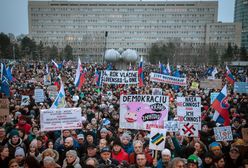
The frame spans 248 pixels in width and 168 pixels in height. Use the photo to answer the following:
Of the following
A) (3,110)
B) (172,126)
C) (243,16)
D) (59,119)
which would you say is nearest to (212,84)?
(172,126)

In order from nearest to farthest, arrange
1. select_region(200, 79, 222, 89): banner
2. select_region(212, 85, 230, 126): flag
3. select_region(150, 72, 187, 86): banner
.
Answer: select_region(212, 85, 230, 126): flag < select_region(150, 72, 187, 86): banner < select_region(200, 79, 222, 89): banner

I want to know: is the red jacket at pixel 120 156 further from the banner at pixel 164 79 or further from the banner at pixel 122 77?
the banner at pixel 164 79

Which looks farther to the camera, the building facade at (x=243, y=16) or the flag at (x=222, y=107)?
the building facade at (x=243, y=16)

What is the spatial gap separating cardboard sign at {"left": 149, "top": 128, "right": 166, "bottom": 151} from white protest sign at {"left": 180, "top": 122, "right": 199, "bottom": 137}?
139cm

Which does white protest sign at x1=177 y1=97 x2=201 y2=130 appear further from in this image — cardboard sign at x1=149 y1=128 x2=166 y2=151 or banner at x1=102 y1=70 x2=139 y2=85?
banner at x1=102 y1=70 x2=139 y2=85

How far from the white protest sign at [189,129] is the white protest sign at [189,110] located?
0.62ft

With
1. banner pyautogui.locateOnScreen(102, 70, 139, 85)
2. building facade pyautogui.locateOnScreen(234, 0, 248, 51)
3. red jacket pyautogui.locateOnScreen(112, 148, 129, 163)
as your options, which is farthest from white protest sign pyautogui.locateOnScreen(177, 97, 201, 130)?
building facade pyautogui.locateOnScreen(234, 0, 248, 51)

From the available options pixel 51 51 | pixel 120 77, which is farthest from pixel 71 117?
pixel 51 51

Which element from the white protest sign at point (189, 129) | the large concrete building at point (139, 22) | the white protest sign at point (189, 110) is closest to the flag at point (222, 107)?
the white protest sign at point (189, 110)

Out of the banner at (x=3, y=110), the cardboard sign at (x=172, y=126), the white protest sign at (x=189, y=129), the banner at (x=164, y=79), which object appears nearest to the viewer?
the white protest sign at (x=189, y=129)

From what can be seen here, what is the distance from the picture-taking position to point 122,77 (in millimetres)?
10812

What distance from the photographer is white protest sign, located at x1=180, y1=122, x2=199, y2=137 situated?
6.85 m

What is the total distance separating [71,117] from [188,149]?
2954 millimetres

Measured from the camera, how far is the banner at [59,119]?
6.47 meters
